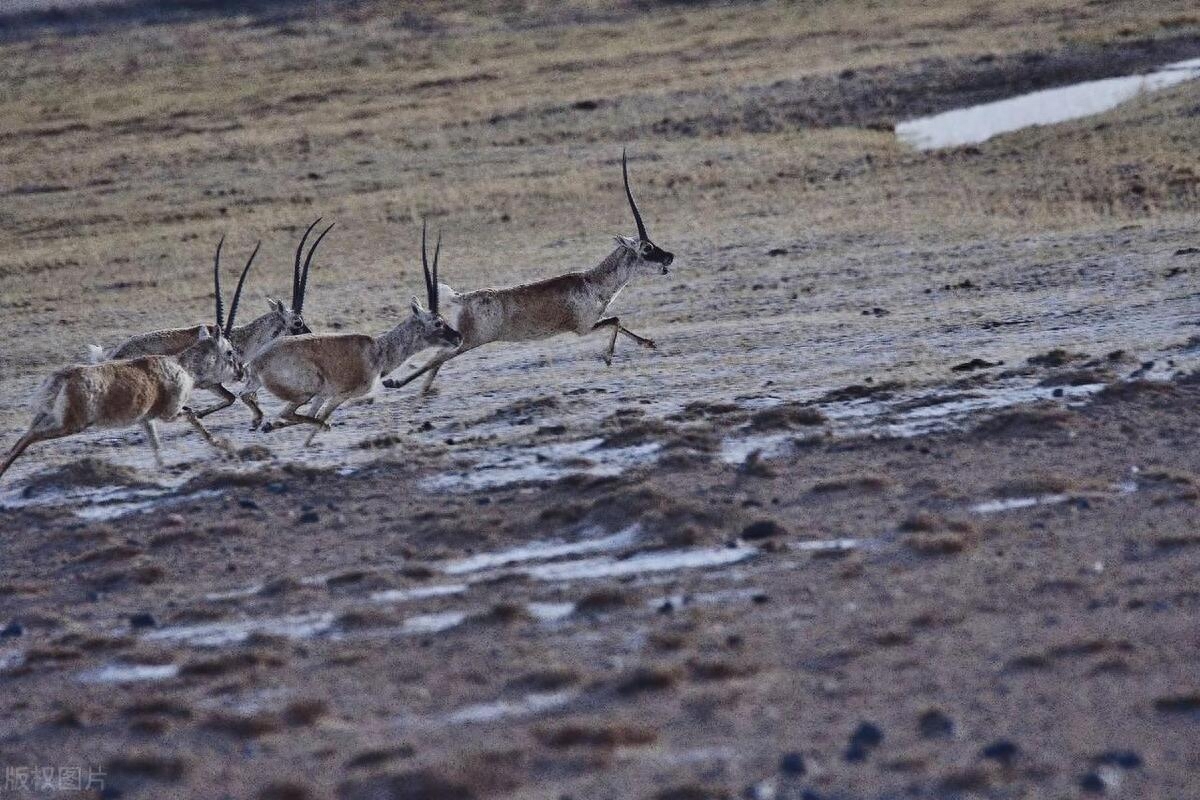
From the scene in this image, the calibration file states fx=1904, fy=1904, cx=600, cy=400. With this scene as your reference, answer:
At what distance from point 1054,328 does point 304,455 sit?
659cm

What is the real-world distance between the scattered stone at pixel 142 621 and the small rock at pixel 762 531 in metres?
3.33

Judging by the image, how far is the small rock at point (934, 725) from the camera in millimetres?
7850

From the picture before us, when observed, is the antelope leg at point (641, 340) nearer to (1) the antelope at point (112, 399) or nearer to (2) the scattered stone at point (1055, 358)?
(2) the scattered stone at point (1055, 358)

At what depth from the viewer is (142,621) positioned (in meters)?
10.3

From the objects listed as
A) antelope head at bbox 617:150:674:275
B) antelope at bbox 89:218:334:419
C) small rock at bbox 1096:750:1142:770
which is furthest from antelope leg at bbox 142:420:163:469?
small rock at bbox 1096:750:1142:770

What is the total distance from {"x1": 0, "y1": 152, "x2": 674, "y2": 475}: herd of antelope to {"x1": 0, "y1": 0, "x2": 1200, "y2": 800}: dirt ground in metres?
0.34

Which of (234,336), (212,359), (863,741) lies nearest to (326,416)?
(212,359)

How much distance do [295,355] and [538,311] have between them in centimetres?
291

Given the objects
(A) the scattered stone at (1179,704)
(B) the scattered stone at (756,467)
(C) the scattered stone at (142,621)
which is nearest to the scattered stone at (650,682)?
(A) the scattered stone at (1179,704)

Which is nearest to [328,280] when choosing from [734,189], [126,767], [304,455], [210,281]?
[210,281]

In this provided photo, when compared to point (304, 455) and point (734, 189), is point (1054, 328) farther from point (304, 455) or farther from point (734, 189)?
point (734, 189)

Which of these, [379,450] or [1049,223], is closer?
[379,450]

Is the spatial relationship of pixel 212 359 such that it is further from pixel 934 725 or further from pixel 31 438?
pixel 934 725

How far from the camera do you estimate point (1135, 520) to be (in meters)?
10.8
